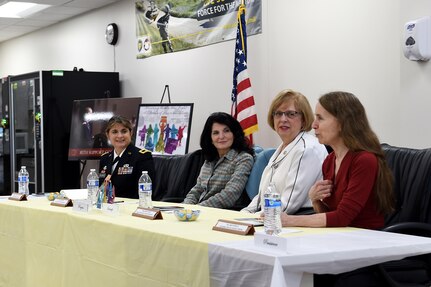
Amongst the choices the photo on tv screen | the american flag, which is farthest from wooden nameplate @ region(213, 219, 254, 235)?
the photo on tv screen

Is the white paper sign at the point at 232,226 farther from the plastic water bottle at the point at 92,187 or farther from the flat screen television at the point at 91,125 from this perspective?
the flat screen television at the point at 91,125

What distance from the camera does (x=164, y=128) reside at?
6422 millimetres

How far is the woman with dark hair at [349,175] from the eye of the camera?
2.61 m

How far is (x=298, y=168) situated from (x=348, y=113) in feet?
2.07

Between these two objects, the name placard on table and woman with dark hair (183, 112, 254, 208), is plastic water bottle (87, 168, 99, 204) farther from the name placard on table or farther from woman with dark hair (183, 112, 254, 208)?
woman with dark hair (183, 112, 254, 208)

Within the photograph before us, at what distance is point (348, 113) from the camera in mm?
2758

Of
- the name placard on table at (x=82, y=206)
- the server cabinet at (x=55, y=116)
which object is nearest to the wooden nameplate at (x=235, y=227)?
the name placard on table at (x=82, y=206)

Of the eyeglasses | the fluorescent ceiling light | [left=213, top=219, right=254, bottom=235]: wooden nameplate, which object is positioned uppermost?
the fluorescent ceiling light

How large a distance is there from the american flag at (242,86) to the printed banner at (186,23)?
0.41m

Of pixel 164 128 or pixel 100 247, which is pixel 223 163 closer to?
pixel 100 247

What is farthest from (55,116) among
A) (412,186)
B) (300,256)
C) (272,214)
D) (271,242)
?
(300,256)

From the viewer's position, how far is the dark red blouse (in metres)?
2.61

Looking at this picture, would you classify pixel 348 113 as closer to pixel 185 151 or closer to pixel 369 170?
pixel 369 170

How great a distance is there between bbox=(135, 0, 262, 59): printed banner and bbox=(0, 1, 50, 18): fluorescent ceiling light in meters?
1.53
